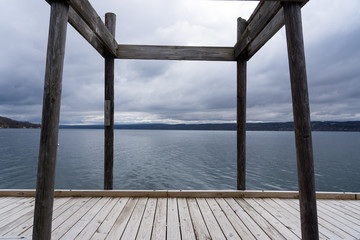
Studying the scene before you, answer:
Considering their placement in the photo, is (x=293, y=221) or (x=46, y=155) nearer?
(x=46, y=155)

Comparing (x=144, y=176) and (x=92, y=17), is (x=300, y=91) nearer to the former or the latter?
(x=92, y=17)

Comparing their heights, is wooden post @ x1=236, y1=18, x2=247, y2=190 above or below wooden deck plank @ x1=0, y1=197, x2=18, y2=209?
above

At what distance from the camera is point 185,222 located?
9.19 feet

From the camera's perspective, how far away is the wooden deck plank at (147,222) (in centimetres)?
245

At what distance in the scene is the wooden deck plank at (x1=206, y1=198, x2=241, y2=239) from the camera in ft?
8.26

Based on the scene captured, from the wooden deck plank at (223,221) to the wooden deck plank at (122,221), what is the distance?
1.37 metres

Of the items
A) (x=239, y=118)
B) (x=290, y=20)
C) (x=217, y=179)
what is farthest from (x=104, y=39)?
(x=217, y=179)

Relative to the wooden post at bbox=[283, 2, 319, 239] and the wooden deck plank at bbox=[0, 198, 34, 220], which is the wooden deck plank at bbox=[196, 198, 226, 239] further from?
the wooden deck plank at bbox=[0, 198, 34, 220]

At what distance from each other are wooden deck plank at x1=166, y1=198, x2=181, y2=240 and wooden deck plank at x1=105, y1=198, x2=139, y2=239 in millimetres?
618

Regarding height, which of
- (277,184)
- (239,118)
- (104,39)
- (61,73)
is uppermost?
(104,39)

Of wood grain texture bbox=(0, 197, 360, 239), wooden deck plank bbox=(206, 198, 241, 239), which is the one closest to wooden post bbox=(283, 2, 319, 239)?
wood grain texture bbox=(0, 197, 360, 239)

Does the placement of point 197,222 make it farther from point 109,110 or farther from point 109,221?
point 109,110

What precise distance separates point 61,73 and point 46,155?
2.86 ft

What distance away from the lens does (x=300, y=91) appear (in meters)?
2.04
